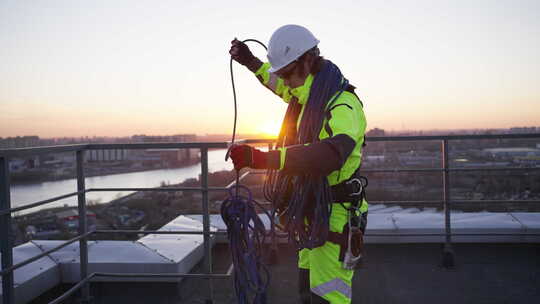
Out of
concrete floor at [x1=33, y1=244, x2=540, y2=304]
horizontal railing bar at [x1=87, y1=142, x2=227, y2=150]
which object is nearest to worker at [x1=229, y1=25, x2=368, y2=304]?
horizontal railing bar at [x1=87, y1=142, x2=227, y2=150]

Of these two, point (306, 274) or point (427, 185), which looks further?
point (427, 185)

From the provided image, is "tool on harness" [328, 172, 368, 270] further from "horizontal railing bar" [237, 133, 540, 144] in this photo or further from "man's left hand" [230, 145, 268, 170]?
"horizontal railing bar" [237, 133, 540, 144]

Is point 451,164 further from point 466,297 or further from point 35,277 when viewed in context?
point 35,277

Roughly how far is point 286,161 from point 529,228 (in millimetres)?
3534

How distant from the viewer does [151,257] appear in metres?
3.74

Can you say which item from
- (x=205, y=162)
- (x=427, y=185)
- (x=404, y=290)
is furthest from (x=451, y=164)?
(x=205, y=162)

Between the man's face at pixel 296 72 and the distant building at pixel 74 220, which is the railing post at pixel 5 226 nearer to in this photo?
the distant building at pixel 74 220

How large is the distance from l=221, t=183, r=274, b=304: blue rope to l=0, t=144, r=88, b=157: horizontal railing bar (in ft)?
4.05

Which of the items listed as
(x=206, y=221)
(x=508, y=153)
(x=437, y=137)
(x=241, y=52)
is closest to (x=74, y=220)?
(x=206, y=221)

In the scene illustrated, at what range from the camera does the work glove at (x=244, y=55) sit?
257 centimetres

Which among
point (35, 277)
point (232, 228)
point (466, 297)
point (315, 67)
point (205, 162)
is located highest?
point (315, 67)

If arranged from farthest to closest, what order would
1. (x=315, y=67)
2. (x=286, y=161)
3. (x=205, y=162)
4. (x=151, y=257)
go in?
(x=151, y=257) < (x=205, y=162) < (x=315, y=67) < (x=286, y=161)

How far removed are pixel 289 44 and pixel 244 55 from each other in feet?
2.10

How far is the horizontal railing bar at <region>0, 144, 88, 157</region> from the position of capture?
7.72 ft
